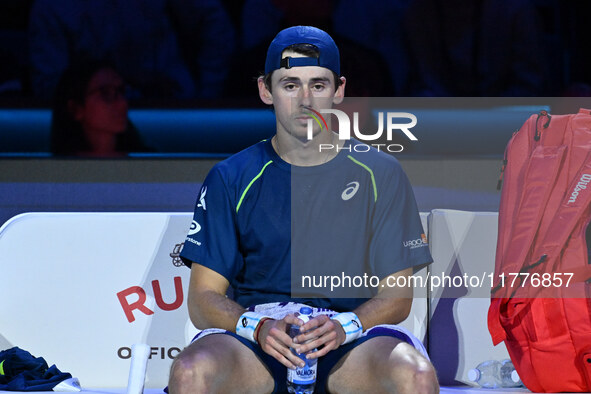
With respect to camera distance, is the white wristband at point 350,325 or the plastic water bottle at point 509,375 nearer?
the white wristband at point 350,325

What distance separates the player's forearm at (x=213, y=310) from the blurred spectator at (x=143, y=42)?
169 cm

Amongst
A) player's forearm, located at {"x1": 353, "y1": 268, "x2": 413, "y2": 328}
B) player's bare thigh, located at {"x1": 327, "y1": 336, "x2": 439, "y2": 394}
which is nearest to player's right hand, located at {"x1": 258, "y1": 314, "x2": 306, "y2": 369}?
player's bare thigh, located at {"x1": 327, "y1": 336, "x2": 439, "y2": 394}

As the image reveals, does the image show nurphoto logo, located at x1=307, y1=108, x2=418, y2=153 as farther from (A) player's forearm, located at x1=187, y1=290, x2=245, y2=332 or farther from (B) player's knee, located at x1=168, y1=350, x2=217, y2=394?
(B) player's knee, located at x1=168, y1=350, x2=217, y2=394

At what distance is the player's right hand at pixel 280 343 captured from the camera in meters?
1.87

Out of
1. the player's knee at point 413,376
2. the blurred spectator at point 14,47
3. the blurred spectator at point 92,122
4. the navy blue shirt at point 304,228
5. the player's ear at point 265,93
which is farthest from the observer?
the blurred spectator at point 14,47

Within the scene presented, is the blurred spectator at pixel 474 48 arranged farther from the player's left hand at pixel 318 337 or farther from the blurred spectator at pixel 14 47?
the player's left hand at pixel 318 337

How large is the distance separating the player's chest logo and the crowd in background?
54.9 inches

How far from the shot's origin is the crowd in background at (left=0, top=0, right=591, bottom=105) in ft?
11.9

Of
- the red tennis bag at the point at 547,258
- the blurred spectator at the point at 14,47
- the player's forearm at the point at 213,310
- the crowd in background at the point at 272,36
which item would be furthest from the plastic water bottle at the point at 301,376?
the blurred spectator at the point at 14,47

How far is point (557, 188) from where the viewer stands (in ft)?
7.28

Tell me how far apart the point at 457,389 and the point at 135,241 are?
1.07 meters

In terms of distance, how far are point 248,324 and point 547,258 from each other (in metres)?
0.84

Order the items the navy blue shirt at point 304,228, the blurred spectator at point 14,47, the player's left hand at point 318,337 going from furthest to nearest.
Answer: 1. the blurred spectator at point 14,47
2. the navy blue shirt at point 304,228
3. the player's left hand at point 318,337

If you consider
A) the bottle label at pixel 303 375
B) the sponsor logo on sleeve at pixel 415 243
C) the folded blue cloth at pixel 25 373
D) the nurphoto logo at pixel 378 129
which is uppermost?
the nurphoto logo at pixel 378 129
